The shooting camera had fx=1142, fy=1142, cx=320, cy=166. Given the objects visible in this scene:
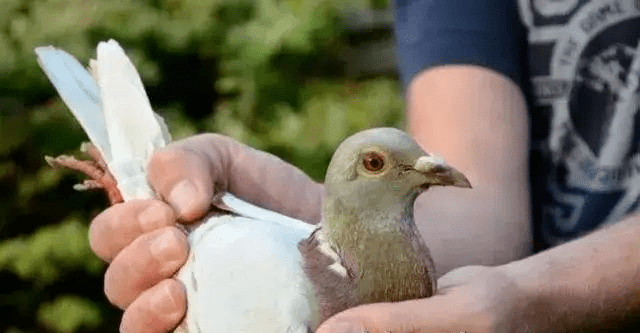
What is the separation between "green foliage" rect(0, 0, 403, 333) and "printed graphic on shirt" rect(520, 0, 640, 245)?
2.58 ft

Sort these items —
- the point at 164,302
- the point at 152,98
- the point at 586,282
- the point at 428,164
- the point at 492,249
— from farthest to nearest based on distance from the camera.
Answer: the point at 152,98 → the point at 492,249 → the point at 586,282 → the point at 164,302 → the point at 428,164

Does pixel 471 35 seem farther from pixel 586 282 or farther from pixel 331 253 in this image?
pixel 331 253

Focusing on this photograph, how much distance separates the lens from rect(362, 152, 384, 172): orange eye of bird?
79 centimetres

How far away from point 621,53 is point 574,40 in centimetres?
6

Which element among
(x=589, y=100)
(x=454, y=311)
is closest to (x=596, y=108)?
(x=589, y=100)

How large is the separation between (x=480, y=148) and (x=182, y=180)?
24.5 inches

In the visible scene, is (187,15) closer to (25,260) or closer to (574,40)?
(25,260)

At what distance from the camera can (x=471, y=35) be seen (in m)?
1.52

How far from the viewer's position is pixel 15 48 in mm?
2221

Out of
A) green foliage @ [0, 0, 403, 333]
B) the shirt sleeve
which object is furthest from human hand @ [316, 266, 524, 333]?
green foliage @ [0, 0, 403, 333]

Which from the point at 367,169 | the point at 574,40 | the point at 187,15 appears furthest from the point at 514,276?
the point at 187,15

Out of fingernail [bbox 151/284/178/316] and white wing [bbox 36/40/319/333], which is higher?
white wing [bbox 36/40/319/333]

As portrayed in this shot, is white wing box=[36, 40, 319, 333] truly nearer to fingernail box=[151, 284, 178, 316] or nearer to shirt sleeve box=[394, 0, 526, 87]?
fingernail box=[151, 284, 178, 316]

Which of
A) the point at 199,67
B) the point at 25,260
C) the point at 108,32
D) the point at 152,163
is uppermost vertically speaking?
the point at 152,163
